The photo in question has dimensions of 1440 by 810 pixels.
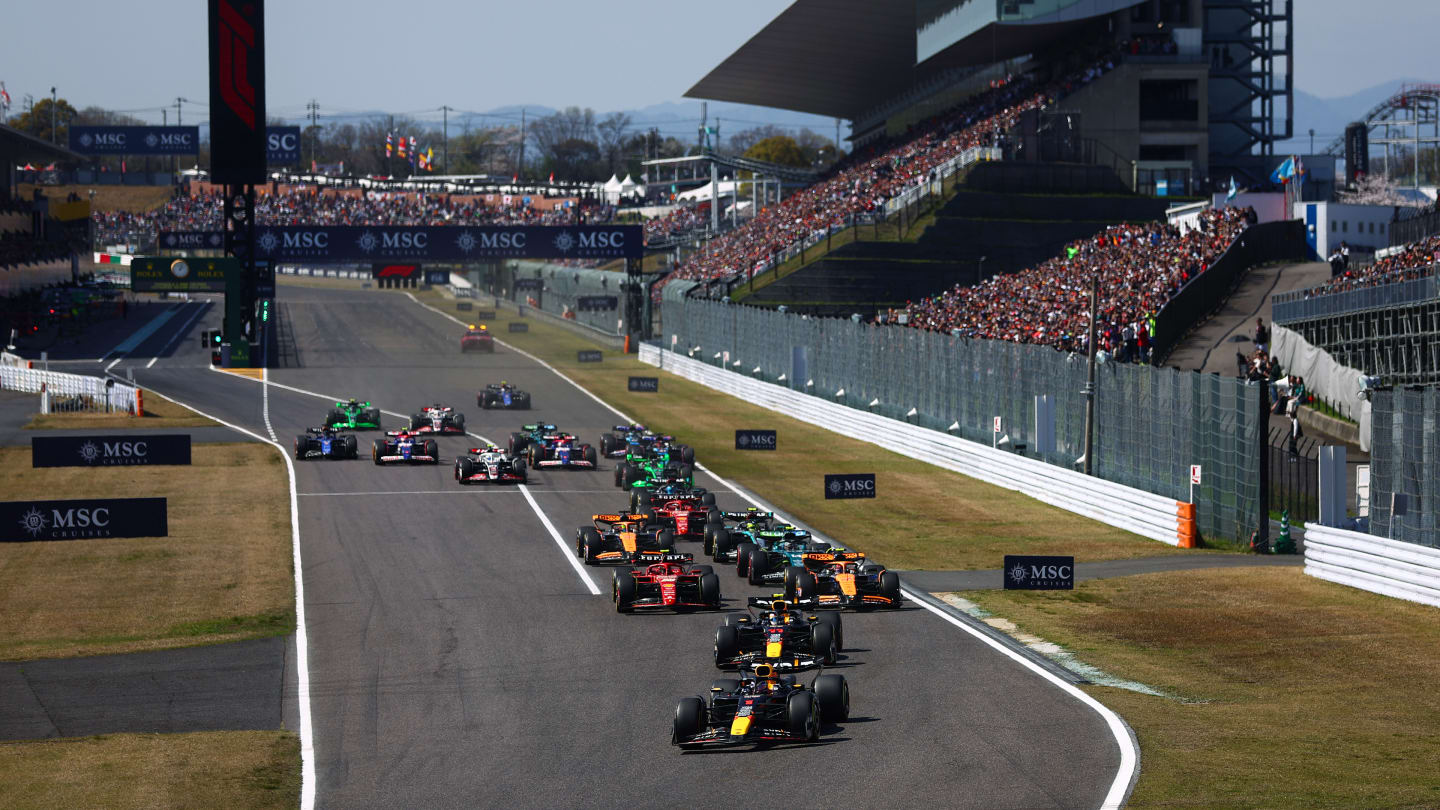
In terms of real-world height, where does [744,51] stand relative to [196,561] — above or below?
above

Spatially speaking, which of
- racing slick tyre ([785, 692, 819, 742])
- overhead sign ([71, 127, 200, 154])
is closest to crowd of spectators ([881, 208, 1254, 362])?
racing slick tyre ([785, 692, 819, 742])

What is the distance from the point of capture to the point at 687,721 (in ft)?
53.9

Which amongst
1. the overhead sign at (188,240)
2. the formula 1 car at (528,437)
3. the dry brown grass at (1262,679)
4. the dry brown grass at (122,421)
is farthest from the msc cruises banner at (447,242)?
the dry brown grass at (1262,679)

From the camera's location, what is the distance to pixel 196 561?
2925cm

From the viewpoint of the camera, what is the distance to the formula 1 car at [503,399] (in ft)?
187

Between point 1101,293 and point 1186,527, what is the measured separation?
28.5 metres

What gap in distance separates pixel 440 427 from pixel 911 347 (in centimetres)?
1395

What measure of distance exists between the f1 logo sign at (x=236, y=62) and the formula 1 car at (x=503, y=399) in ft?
61.3

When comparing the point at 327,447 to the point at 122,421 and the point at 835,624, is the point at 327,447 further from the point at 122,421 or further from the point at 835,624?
the point at 835,624

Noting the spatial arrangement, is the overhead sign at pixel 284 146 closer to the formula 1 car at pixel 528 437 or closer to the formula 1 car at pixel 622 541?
the formula 1 car at pixel 528 437

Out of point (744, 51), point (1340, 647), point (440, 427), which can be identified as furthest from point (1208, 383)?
point (744, 51)

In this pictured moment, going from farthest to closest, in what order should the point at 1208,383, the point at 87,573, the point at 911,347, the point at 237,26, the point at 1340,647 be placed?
the point at 237,26 → the point at 911,347 → the point at 1208,383 → the point at 87,573 → the point at 1340,647

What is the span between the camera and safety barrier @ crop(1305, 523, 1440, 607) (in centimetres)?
2428

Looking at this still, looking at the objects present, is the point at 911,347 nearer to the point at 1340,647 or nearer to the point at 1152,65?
the point at 1340,647
